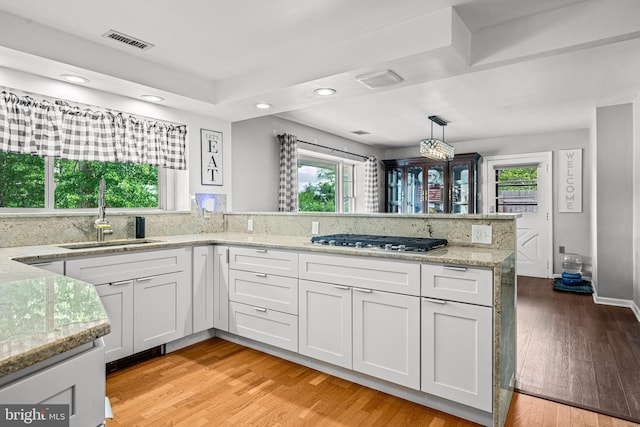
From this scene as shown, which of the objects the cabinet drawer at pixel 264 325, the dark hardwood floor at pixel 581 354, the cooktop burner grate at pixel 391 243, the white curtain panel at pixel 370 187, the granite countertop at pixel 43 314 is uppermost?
the white curtain panel at pixel 370 187

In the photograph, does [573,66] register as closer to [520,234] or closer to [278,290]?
[278,290]

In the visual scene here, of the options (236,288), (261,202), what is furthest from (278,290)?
(261,202)

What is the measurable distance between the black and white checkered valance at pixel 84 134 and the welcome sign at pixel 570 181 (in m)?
5.66

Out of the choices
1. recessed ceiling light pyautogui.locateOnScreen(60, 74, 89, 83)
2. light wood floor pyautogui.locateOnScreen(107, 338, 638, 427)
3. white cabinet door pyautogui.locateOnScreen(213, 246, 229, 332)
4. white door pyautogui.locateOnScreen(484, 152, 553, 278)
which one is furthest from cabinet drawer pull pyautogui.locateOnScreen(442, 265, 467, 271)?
white door pyautogui.locateOnScreen(484, 152, 553, 278)

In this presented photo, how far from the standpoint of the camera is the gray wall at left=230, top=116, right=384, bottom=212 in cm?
420

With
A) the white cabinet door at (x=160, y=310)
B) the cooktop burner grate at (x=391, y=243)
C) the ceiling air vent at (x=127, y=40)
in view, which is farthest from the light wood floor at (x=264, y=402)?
the ceiling air vent at (x=127, y=40)

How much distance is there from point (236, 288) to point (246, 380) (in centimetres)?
75

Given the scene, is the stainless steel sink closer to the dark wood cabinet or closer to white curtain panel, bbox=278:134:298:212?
white curtain panel, bbox=278:134:298:212

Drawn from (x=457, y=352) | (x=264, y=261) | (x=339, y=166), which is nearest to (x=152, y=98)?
(x=264, y=261)

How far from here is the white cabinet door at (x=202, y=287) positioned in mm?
2969

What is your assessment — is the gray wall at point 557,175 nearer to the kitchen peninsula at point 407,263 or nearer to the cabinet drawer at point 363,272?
the kitchen peninsula at point 407,263

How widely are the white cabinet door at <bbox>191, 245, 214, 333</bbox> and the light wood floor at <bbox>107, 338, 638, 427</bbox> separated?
1.33 feet

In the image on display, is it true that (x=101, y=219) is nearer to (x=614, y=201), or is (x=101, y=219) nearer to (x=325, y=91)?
(x=325, y=91)

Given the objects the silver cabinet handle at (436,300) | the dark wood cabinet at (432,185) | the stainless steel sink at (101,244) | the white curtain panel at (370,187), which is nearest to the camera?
the silver cabinet handle at (436,300)
